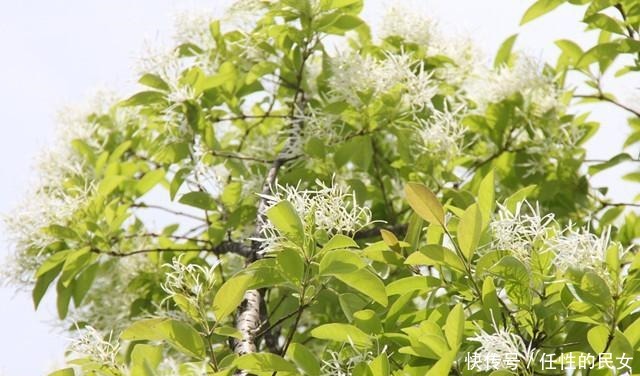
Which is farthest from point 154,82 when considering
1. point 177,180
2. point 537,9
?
point 537,9

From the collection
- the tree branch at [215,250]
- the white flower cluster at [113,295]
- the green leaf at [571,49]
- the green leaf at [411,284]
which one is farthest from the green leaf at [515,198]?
the white flower cluster at [113,295]

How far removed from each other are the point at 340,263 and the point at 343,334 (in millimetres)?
109

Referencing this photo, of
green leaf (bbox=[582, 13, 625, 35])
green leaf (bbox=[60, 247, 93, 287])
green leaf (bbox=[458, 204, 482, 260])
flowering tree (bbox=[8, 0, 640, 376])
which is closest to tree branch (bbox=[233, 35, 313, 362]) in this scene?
flowering tree (bbox=[8, 0, 640, 376])

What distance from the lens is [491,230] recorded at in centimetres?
142

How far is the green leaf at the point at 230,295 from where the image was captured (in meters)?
1.32

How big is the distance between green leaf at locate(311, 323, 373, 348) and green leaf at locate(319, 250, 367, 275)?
80 mm

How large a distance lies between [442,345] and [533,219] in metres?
0.22

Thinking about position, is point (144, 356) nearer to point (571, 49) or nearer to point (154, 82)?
point (154, 82)

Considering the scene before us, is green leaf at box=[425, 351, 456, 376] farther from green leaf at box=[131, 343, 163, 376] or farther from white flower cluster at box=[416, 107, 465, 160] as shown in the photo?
white flower cluster at box=[416, 107, 465, 160]

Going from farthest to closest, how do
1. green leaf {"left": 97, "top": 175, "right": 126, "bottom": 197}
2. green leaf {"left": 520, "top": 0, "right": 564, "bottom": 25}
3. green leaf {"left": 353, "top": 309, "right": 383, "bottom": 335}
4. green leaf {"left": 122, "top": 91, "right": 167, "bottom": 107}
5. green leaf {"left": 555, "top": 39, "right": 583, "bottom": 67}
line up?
green leaf {"left": 555, "top": 39, "right": 583, "bottom": 67}, green leaf {"left": 97, "top": 175, "right": 126, "bottom": 197}, green leaf {"left": 122, "top": 91, "right": 167, "bottom": 107}, green leaf {"left": 520, "top": 0, "right": 564, "bottom": 25}, green leaf {"left": 353, "top": 309, "right": 383, "bottom": 335}

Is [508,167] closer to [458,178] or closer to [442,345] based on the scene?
[458,178]

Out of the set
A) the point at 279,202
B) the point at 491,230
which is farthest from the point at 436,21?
the point at 279,202

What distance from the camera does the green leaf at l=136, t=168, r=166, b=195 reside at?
2.36 m

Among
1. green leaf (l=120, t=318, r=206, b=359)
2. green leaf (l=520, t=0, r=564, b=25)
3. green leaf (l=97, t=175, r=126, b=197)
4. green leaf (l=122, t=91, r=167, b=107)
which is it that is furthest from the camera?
green leaf (l=97, t=175, r=126, b=197)
